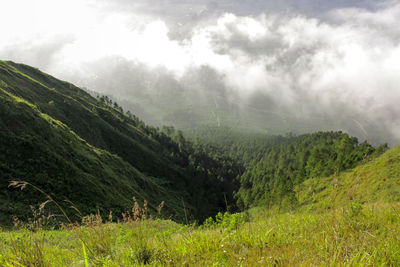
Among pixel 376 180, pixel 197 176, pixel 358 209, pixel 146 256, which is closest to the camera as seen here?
pixel 146 256

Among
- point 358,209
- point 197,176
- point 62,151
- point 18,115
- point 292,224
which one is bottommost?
point 197,176

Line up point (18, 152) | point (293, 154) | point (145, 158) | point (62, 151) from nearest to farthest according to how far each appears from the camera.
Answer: point (18, 152)
point (62, 151)
point (145, 158)
point (293, 154)

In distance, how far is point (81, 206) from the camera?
20.8 meters

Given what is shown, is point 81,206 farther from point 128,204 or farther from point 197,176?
point 197,176

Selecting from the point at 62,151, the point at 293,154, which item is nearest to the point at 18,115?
the point at 62,151

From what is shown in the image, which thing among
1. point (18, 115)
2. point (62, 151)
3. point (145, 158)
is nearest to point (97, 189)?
point (62, 151)

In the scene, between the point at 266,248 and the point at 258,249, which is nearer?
the point at 258,249

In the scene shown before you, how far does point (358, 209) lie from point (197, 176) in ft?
382

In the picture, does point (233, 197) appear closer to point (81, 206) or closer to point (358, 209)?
point (81, 206)

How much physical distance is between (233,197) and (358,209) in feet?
420

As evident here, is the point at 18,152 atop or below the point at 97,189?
atop

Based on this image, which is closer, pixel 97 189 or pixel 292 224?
pixel 292 224

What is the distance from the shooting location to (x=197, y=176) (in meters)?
118

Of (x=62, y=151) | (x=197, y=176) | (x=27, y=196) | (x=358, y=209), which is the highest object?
(x=358, y=209)
